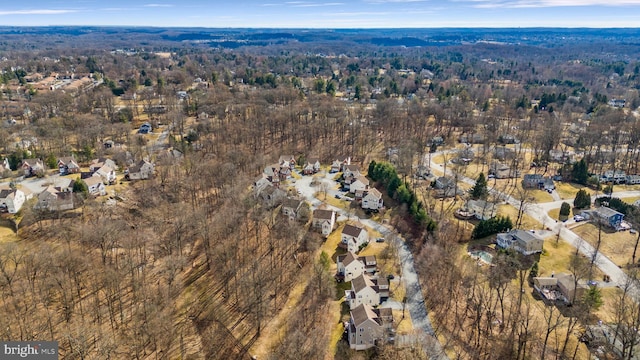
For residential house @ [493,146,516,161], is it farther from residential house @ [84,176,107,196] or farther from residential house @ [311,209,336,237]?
residential house @ [84,176,107,196]

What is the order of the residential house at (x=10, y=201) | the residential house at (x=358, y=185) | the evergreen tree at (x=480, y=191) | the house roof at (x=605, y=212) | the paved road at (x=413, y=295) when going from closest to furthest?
the paved road at (x=413, y=295)
the house roof at (x=605, y=212)
the residential house at (x=10, y=201)
the evergreen tree at (x=480, y=191)
the residential house at (x=358, y=185)

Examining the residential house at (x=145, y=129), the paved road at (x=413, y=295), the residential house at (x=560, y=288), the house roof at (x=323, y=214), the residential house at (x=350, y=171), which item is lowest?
the paved road at (x=413, y=295)

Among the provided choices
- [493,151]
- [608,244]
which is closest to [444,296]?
[608,244]

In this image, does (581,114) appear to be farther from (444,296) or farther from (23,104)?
(23,104)

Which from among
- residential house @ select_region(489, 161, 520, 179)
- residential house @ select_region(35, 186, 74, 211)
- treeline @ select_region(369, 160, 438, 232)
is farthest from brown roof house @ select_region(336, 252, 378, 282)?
residential house @ select_region(489, 161, 520, 179)

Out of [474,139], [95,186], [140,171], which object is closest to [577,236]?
[474,139]

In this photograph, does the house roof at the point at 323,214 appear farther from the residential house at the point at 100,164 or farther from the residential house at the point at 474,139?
the residential house at the point at 474,139

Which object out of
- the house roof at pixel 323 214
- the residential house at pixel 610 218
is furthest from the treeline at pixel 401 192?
the residential house at pixel 610 218
